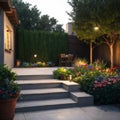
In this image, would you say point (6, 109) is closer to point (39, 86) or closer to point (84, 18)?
point (39, 86)

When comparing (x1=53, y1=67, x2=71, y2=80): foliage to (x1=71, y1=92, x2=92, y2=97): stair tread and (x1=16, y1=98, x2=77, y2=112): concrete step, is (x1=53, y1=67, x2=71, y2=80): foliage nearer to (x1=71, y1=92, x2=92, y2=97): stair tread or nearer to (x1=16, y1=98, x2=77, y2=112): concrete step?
(x1=71, y1=92, x2=92, y2=97): stair tread

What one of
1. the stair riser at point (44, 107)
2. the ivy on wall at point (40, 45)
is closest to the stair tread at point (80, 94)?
the stair riser at point (44, 107)

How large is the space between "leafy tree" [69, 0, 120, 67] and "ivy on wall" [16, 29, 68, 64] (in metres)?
2.94

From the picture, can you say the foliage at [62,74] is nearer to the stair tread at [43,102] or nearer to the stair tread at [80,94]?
the stair tread at [80,94]

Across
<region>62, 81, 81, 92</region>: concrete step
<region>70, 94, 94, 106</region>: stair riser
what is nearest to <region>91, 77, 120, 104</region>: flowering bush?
<region>70, 94, 94, 106</region>: stair riser

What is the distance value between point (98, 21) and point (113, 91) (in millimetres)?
4290

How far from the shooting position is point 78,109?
17.4 ft

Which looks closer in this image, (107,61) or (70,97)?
(70,97)

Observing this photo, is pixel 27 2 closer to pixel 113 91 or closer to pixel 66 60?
pixel 66 60

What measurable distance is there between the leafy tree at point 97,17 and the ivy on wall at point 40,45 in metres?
2.94

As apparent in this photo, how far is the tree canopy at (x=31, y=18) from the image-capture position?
19.4 meters

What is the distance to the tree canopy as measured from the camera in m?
19.4

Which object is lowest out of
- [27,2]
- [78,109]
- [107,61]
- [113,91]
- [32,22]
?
[78,109]

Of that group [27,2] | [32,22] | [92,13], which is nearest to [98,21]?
[92,13]
